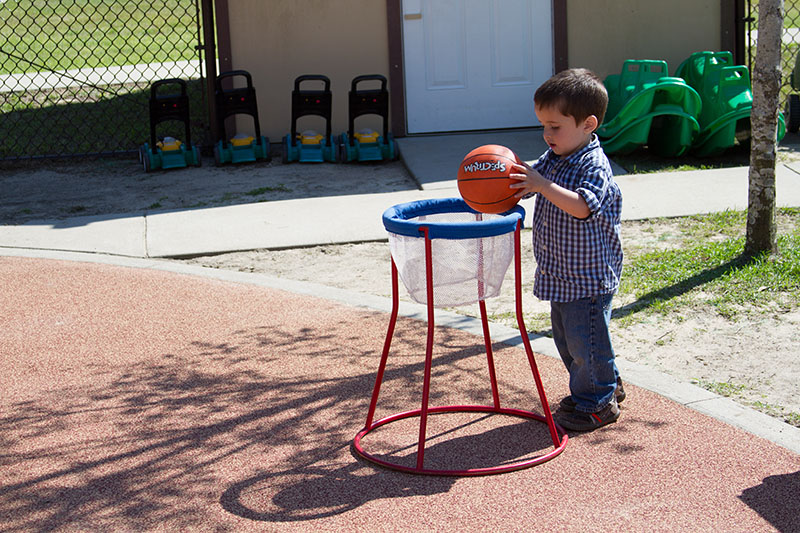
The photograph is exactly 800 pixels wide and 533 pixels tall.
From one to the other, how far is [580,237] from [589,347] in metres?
0.48

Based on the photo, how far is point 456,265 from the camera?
3572mm

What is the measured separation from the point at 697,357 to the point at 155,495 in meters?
2.73

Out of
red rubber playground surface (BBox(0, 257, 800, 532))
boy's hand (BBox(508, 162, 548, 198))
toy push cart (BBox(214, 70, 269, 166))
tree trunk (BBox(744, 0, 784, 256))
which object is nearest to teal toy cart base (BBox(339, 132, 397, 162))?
toy push cart (BBox(214, 70, 269, 166))

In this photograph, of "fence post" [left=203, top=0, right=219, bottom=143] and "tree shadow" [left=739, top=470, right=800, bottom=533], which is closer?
"tree shadow" [left=739, top=470, right=800, bottom=533]

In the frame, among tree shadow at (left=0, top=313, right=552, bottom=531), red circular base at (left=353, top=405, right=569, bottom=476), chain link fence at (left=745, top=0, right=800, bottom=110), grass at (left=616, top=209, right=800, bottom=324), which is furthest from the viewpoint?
chain link fence at (left=745, top=0, right=800, bottom=110)

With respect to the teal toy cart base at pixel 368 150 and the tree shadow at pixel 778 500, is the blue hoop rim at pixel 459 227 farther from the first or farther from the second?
the teal toy cart base at pixel 368 150

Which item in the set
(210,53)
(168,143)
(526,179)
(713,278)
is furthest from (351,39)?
(526,179)

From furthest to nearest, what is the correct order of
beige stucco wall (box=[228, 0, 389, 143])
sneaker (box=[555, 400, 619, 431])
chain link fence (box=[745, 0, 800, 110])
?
beige stucco wall (box=[228, 0, 389, 143])
chain link fence (box=[745, 0, 800, 110])
sneaker (box=[555, 400, 619, 431])

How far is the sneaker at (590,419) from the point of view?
3859 millimetres

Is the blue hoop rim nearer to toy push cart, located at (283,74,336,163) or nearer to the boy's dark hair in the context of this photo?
the boy's dark hair

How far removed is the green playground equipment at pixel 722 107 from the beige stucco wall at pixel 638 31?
176 centimetres

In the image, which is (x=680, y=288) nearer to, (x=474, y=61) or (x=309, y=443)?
(x=309, y=443)

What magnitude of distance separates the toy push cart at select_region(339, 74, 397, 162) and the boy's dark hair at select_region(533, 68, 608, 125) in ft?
22.0

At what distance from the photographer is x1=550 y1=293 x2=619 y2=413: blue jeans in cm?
376
